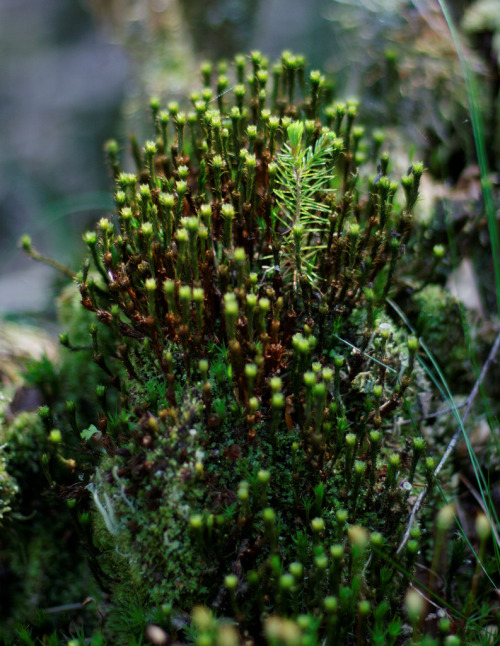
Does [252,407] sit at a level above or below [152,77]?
below

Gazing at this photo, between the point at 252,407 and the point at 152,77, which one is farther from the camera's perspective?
the point at 152,77

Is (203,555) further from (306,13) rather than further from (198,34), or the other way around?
(306,13)

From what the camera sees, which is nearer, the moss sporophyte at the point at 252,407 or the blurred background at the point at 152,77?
the moss sporophyte at the point at 252,407

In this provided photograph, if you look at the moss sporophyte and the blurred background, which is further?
the blurred background
